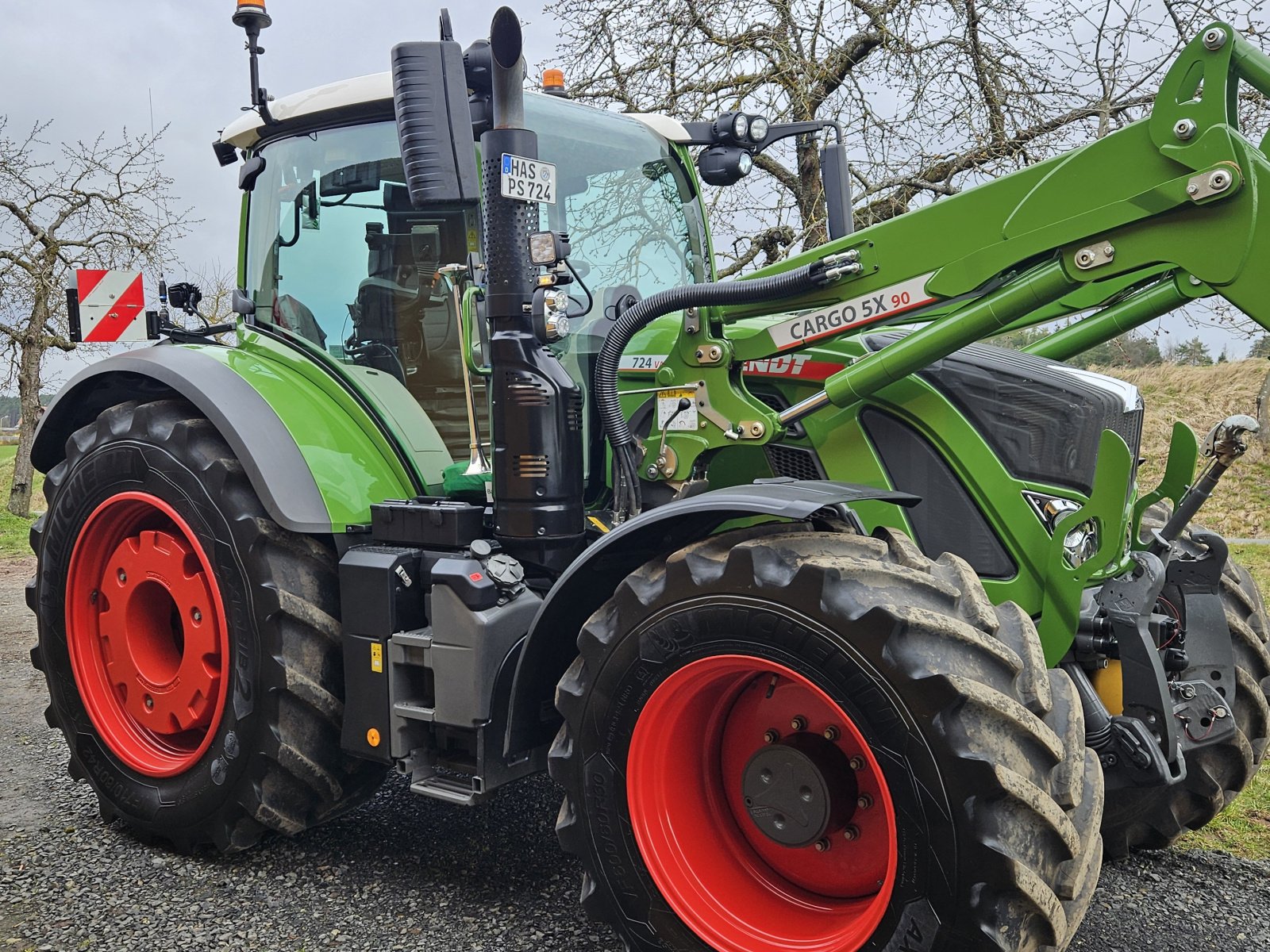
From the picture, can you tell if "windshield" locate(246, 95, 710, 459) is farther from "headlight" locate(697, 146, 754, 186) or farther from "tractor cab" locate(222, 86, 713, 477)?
"headlight" locate(697, 146, 754, 186)

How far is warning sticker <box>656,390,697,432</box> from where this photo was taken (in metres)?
3.47

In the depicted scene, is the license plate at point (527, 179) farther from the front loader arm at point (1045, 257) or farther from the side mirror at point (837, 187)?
the side mirror at point (837, 187)

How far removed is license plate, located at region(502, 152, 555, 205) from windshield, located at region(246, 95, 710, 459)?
0.29 meters

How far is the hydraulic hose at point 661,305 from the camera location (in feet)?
10.5

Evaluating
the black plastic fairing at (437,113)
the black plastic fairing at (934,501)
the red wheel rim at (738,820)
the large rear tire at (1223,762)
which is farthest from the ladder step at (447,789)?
the large rear tire at (1223,762)

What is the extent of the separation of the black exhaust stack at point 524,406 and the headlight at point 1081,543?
1.45 metres

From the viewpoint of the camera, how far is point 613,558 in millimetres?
3186

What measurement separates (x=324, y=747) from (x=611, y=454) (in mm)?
1388

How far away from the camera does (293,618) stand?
363 cm

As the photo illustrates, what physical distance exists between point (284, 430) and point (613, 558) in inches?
52.7

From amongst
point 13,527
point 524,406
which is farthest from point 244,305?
point 13,527

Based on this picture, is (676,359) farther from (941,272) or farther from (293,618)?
(293,618)

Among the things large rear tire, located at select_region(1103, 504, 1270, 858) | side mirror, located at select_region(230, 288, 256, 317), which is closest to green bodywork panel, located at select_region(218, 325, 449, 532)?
side mirror, located at select_region(230, 288, 256, 317)

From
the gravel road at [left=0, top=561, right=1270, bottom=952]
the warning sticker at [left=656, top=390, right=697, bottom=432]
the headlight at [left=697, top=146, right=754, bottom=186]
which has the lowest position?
the gravel road at [left=0, top=561, right=1270, bottom=952]
